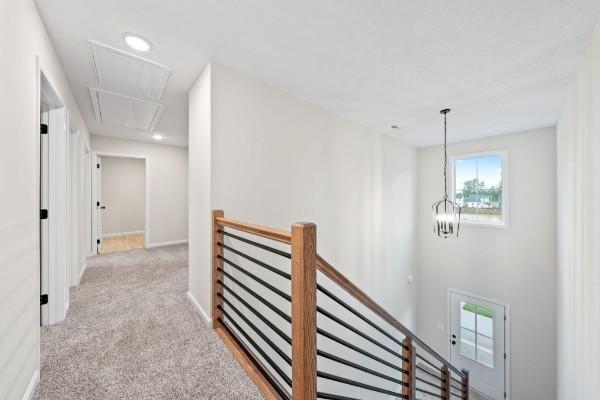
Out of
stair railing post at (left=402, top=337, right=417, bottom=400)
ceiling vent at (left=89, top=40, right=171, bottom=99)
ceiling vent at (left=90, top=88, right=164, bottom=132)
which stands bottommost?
stair railing post at (left=402, top=337, right=417, bottom=400)

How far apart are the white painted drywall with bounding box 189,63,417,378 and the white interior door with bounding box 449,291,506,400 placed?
1.43 metres

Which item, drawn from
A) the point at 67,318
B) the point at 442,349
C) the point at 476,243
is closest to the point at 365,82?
the point at 67,318

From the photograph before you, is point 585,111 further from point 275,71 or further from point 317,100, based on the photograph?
point 275,71

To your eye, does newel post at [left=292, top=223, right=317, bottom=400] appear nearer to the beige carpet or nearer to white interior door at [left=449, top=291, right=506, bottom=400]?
the beige carpet

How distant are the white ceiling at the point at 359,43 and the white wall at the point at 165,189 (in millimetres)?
2224

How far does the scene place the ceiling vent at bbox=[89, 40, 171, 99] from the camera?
195cm

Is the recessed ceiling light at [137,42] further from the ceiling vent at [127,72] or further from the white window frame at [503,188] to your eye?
the white window frame at [503,188]

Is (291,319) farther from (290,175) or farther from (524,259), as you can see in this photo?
(524,259)

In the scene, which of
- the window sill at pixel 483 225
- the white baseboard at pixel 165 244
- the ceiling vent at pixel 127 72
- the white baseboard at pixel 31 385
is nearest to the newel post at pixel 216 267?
the white baseboard at pixel 31 385

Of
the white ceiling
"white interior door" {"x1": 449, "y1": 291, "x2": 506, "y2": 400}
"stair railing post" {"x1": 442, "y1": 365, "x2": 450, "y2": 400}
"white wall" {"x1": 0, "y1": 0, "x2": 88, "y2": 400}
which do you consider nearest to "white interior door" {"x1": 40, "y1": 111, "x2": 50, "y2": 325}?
"white wall" {"x1": 0, "y1": 0, "x2": 88, "y2": 400}

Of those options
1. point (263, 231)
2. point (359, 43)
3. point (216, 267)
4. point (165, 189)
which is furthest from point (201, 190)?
point (165, 189)

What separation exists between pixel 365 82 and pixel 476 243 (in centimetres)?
401

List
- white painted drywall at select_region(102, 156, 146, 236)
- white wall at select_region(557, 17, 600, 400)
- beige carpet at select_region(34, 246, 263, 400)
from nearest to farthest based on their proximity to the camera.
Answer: beige carpet at select_region(34, 246, 263, 400) → white wall at select_region(557, 17, 600, 400) → white painted drywall at select_region(102, 156, 146, 236)

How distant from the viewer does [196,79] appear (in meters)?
2.35
